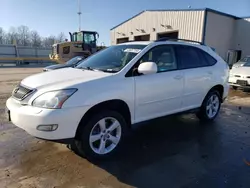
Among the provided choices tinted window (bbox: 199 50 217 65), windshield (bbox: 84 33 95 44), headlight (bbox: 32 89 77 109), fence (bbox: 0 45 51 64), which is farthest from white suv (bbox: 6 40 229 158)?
fence (bbox: 0 45 51 64)

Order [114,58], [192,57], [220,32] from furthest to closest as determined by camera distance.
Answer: [220,32]
[192,57]
[114,58]

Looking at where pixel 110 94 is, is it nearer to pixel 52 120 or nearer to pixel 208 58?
pixel 52 120

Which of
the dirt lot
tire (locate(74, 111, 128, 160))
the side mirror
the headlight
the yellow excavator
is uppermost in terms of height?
the yellow excavator

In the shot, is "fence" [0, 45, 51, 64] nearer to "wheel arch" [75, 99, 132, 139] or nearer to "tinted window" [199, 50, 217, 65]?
"tinted window" [199, 50, 217, 65]

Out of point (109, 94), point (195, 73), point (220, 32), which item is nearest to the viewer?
point (109, 94)

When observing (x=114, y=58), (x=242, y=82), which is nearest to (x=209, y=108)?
(x=114, y=58)

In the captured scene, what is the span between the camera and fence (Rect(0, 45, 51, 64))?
26.7m

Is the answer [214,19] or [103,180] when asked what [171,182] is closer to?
[103,180]

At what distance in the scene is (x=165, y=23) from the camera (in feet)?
74.8

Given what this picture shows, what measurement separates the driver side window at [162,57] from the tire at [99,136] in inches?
44.8

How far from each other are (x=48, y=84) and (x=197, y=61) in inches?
127

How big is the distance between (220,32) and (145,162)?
68.1 feet

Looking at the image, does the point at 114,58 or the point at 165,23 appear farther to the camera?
the point at 165,23

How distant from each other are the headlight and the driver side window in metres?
1.49
